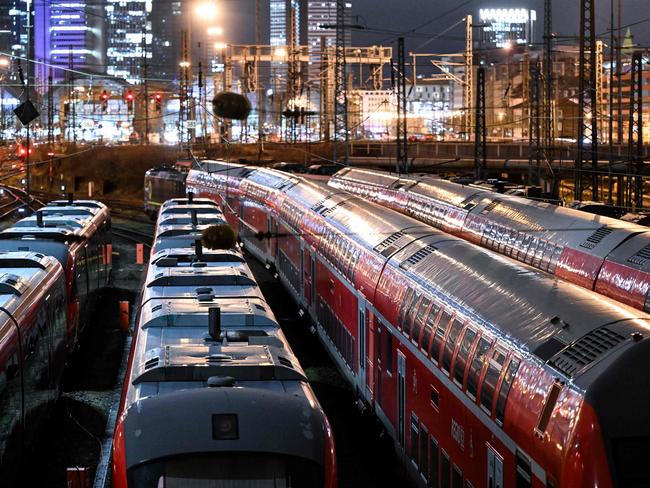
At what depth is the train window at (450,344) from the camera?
12008 millimetres

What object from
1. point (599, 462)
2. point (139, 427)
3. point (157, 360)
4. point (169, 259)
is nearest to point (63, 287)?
point (169, 259)

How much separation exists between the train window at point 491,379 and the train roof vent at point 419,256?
458 cm

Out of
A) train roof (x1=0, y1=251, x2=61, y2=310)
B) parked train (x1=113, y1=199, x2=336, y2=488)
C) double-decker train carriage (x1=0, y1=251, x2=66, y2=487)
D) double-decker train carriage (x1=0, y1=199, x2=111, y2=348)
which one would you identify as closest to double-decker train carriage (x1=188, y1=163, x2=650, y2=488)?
parked train (x1=113, y1=199, x2=336, y2=488)

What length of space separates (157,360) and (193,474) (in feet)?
8.14

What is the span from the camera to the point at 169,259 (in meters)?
18.0

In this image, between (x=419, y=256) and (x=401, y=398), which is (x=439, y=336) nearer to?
(x=401, y=398)

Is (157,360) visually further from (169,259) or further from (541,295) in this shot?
(169,259)

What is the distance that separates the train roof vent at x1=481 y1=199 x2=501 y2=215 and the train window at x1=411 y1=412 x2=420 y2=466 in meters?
8.99

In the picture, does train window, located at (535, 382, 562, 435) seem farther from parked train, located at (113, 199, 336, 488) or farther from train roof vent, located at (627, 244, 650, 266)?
train roof vent, located at (627, 244, 650, 266)

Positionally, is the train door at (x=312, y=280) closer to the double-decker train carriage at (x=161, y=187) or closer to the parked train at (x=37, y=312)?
the parked train at (x=37, y=312)

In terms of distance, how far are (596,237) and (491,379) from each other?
636 centimetres

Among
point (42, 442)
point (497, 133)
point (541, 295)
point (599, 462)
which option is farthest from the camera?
point (497, 133)

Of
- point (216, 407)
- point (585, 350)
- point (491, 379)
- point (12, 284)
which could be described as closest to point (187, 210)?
point (12, 284)

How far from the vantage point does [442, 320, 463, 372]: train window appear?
12008 mm
